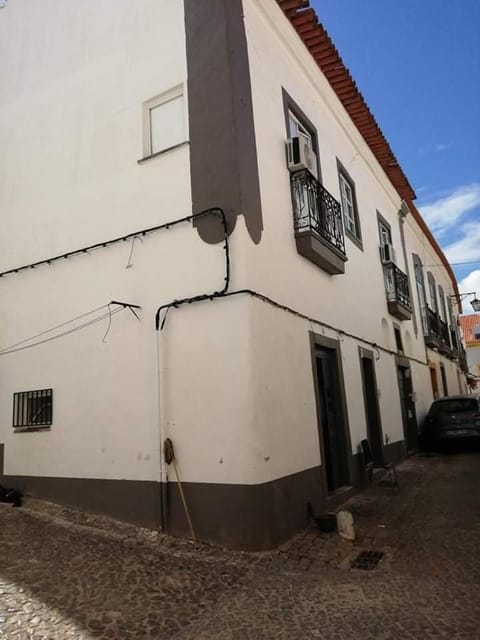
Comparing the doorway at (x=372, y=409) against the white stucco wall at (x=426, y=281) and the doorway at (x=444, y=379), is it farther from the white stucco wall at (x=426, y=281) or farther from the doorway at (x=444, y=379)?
the doorway at (x=444, y=379)

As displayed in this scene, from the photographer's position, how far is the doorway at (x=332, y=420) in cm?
731

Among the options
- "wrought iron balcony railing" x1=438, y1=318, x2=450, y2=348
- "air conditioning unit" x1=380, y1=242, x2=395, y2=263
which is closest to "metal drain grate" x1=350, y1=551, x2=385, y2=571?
"air conditioning unit" x1=380, y1=242, x2=395, y2=263

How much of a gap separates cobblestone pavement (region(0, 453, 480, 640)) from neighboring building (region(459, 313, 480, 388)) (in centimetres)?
3824

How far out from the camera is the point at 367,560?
491cm

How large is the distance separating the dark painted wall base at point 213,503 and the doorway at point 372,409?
10.7 feet

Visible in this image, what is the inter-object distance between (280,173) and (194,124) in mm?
1397

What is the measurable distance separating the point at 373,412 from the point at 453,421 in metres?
3.71

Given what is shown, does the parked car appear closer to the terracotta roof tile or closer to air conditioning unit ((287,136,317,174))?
air conditioning unit ((287,136,317,174))

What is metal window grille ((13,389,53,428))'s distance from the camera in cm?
659

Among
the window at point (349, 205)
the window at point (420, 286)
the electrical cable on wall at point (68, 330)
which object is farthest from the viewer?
the window at point (420, 286)

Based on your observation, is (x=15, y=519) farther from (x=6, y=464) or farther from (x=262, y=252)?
(x=262, y=252)

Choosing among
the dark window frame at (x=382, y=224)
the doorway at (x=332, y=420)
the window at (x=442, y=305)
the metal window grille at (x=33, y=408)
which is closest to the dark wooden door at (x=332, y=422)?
the doorway at (x=332, y=420)

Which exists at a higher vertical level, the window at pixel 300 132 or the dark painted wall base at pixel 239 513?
the window at pixel 300 132

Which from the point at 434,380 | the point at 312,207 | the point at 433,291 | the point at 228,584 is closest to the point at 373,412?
the point at 312,207
